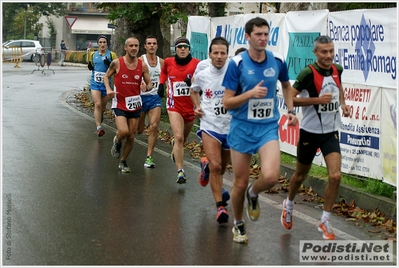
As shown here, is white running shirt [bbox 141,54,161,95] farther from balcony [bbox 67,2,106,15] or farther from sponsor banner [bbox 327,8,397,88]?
balcony [bbox 67,2,106,15]

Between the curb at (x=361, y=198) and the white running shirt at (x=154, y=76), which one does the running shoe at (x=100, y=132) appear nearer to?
the white running shirt at (x=154, y=76)

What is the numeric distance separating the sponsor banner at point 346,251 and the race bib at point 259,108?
128cm

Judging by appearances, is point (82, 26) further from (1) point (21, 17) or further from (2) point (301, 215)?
(2) point (301, 215)

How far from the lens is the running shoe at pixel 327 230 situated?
25.7 feet

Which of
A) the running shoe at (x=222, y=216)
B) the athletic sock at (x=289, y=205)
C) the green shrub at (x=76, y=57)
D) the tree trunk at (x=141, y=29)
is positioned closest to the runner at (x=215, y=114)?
the running shoe at (x=222, y=216)

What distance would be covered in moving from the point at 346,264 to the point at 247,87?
5.96ft

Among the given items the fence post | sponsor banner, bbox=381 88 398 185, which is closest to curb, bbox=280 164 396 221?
sponsor banner, bbox=381 88 398 185

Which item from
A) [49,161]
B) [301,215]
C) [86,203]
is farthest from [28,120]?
[301,215]

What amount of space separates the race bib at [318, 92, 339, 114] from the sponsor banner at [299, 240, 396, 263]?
4.35 feet

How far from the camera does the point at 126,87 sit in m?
11.9

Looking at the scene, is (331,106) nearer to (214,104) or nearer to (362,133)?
(214,104)

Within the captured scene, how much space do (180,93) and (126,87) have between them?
4.05 ft

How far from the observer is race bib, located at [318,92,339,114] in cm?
817

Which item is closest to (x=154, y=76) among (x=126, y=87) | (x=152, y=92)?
(x=152, y=92)
